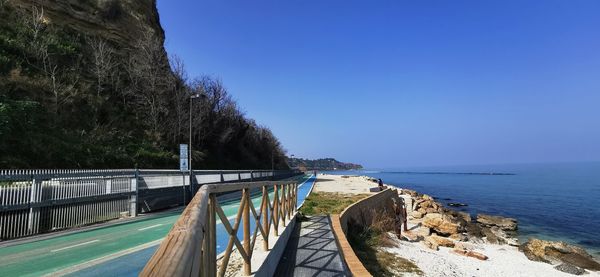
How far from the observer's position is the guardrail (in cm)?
1077

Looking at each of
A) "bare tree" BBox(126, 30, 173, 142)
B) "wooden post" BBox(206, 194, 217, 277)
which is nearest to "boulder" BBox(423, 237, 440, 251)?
"wooden post" BBox(206, 194, 217, 277)

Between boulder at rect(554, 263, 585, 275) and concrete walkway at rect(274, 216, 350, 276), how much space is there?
47.7 feet

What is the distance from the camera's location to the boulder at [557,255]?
20.9 metres

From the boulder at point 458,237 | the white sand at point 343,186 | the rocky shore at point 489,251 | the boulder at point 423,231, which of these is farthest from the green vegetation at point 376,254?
the white sand at point 343,186

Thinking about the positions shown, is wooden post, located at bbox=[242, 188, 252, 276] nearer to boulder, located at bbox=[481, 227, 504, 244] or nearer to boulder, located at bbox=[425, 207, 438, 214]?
boulder, located at bbox=[481, 227, 504, 244]

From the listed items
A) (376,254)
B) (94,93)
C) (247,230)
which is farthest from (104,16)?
(247,230)

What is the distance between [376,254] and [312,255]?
589 cm

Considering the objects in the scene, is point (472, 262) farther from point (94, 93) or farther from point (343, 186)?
point (94, 93)

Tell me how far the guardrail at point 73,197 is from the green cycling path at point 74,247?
3.60ft

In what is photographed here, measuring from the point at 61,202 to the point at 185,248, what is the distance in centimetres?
1302

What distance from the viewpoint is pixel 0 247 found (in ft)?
30.6

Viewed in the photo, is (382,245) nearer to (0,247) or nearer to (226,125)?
(0,247)

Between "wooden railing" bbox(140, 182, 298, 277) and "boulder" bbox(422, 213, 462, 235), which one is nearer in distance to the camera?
Answer: "wooden railing" bbox(140, 182, 298, 277)

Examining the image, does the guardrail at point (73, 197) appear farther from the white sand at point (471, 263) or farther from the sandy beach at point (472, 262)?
the white sand at point (471, 263)
